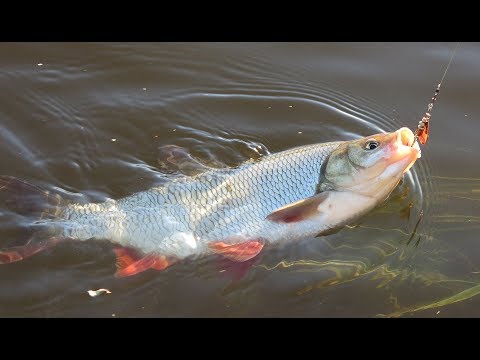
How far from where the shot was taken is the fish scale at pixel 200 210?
3.63 m

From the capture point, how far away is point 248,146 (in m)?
4.64

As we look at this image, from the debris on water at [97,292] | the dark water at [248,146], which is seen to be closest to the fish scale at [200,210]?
the dark water at [248,146]

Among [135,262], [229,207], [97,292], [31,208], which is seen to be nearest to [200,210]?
[229,207]

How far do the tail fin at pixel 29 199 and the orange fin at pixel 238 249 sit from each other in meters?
0.92

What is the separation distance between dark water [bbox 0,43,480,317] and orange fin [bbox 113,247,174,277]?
0.19ft

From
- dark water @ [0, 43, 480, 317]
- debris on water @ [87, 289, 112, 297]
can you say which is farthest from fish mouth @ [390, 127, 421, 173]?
debris on water @ [87, 289, 112, 297]

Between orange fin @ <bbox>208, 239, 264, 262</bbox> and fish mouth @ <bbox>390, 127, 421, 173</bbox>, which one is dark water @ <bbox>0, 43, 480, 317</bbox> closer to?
orange fin @ <bbox>208, 239, 264, 262</bbox>

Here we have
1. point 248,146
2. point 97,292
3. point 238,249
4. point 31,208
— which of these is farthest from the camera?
point 248,146

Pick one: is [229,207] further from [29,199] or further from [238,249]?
[29,199]

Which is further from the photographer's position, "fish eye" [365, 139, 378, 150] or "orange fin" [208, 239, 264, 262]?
"fish eye" [365, 139, 378, 150]

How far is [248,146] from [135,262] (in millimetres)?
1409

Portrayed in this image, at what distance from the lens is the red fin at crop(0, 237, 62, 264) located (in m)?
3.60
